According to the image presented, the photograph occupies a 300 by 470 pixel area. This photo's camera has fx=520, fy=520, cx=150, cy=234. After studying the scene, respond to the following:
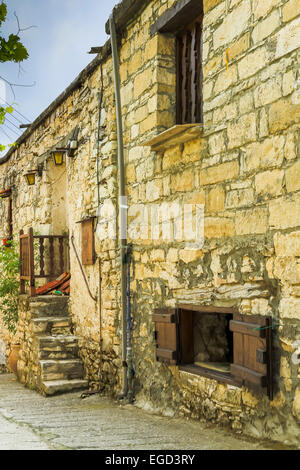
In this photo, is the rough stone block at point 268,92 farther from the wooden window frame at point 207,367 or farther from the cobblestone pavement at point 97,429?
the cobblestone pavement at point 97,429

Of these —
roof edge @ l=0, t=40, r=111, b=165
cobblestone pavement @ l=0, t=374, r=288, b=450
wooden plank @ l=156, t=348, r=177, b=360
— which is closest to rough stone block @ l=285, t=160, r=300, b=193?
cobblestone pavement @ l=0, t=374, r=288, b=450

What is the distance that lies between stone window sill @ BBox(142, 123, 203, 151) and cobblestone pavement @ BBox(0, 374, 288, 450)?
219 cm

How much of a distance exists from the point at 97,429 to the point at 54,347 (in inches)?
94.8

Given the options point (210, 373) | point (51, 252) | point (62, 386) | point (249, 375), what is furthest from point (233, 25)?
point (51, 252)

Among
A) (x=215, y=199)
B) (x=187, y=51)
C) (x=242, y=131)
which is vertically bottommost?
(x=215, y=199)

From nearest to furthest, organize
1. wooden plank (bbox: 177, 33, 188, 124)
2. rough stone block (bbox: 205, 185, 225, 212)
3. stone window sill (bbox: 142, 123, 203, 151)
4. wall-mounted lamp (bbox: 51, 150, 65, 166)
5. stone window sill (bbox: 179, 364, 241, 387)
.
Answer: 1. stone window sill (bbox: 179, 364, 241, 387)
2. rough stone block (bbox: 205, 185, 225, 212)
3. stone window sill (bbox: 142, 123, 203, 151)
4. wooden plank (bbox: 177, 33, 188, 124)
5. wall-mounted lamp (bbox: 51, 150, 65, 166)

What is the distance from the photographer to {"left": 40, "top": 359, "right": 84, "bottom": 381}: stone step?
19.4ft

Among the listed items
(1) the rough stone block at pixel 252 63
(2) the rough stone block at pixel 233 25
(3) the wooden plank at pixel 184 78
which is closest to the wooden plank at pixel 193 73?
(3) the wooden plank at pixel 184 78

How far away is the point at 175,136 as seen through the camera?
4.18 meters

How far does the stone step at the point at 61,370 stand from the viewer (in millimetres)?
5926

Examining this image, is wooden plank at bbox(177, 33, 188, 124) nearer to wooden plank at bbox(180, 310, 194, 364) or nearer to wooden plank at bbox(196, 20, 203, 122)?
wooden plank at bbox(196, 20, 203, 122)

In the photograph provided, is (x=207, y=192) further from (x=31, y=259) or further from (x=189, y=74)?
(x=31, y=259)

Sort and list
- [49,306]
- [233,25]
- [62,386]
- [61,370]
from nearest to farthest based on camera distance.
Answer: [233,25]
[62,386]
[61,370]
[49,306]

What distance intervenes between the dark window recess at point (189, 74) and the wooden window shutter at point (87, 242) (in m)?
1.89
